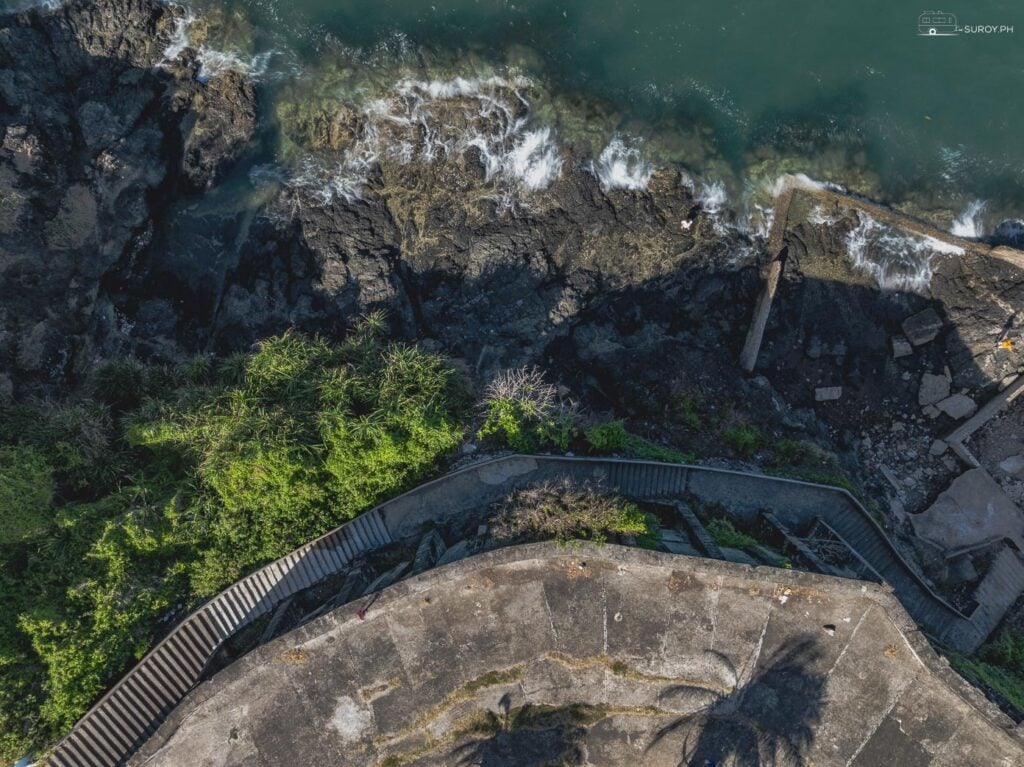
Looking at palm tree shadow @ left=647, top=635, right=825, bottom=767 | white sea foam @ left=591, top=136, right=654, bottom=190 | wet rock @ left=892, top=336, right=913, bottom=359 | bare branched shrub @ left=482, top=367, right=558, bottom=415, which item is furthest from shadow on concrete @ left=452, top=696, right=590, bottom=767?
white sea foam @ left=591, top=136, right=654, bottom=190

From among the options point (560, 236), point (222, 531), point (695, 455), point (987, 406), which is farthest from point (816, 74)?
point (222, 531)

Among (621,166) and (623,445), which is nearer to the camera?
(623,445)

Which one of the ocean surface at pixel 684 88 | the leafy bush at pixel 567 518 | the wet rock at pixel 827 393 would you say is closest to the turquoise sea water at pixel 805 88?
the ocean surface at pixel 684 88

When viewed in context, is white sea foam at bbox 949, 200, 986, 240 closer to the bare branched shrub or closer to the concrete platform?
the concrete platform

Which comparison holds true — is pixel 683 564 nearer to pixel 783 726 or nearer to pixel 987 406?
pixel 783 726

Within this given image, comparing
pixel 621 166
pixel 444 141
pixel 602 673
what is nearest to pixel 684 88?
pixel 621 166

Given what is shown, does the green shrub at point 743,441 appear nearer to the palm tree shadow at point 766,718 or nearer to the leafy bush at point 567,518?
the leafy bush at point 567,518

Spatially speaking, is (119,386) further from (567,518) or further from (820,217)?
(820,217)
